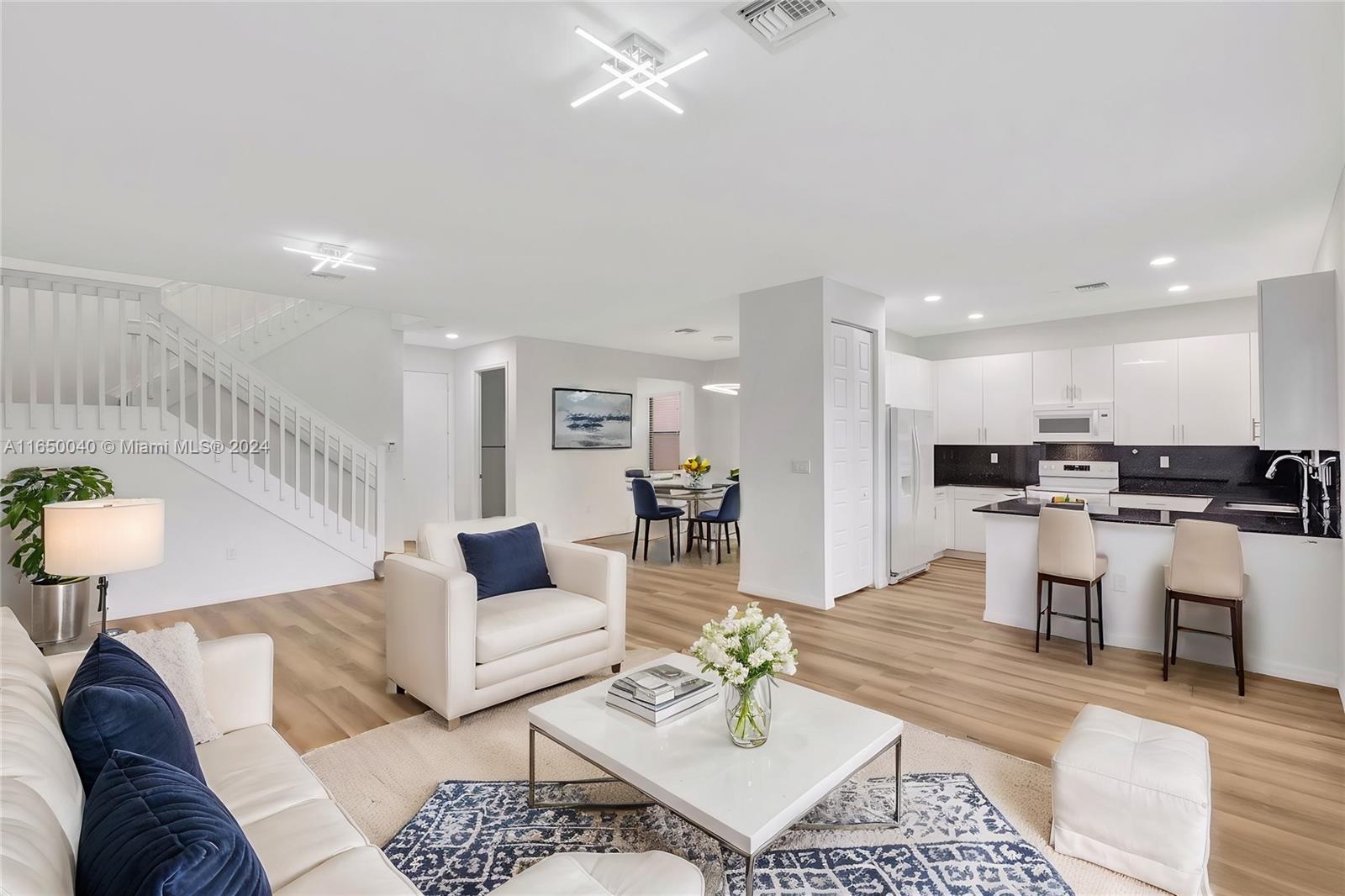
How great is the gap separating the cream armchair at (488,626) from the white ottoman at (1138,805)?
83.4 inches

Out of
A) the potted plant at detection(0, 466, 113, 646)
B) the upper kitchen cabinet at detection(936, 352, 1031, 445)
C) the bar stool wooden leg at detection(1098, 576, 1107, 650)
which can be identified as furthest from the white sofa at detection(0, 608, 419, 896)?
the upper kitchen cabinet at detection(936, 352, 1031, 445)

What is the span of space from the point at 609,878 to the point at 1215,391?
6519 millimetres

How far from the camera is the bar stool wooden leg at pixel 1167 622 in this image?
345cm

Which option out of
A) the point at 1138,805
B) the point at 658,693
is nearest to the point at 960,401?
the point at 1138,805

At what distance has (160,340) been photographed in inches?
196

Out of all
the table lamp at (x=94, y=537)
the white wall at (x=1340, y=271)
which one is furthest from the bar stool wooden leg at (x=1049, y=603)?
the table lamp at (x=94, y=537)

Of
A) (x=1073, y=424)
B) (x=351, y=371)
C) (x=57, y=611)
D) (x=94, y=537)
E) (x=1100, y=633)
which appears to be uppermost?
(x=351, y=371)

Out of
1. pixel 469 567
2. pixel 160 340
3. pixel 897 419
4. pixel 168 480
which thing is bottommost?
pixel 469 567

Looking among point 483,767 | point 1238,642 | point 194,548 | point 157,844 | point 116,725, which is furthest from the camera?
point 194,548

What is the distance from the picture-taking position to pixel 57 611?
415 centimetres

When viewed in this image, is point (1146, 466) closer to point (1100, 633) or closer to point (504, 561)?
point (1100, 633)

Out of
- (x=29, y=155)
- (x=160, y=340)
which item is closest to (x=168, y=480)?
(x=160, y=340)

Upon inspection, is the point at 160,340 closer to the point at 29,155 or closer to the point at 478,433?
the point at 29,155

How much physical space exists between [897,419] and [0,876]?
223 inches
